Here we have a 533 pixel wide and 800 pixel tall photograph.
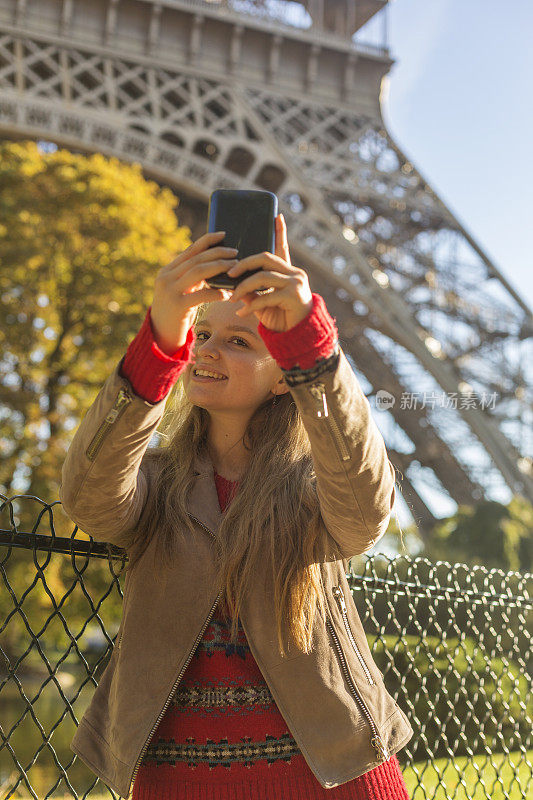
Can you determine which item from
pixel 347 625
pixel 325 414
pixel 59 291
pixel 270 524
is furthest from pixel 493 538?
pixel 325 414

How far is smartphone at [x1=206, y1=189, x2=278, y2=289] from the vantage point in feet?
4.70

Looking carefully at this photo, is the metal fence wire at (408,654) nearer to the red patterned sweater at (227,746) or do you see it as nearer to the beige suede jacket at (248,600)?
the beige suede jacket at (248,600)

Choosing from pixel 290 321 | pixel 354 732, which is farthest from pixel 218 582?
pixel 290 321

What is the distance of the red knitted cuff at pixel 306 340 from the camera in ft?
4.49

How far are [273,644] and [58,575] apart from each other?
7721mm

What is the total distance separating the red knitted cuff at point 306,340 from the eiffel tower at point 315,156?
12879 mm

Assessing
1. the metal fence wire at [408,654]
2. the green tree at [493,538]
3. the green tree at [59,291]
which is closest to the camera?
the metal fence wire at [408,654]

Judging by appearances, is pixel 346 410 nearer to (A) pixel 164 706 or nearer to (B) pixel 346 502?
(B) pixel 346 502

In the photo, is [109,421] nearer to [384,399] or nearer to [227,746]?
[227,746]

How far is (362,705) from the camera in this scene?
1.66 meters

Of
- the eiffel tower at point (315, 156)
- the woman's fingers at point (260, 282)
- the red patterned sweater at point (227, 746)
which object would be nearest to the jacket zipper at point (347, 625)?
the red patterned sweater at point (227, 746)

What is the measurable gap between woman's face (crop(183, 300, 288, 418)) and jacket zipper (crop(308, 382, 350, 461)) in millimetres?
400

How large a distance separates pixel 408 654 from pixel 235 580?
1418mm

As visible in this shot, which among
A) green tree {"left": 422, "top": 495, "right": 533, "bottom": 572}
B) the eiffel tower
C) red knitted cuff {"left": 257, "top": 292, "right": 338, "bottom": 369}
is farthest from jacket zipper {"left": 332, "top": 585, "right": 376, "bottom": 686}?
the eiffel tower
